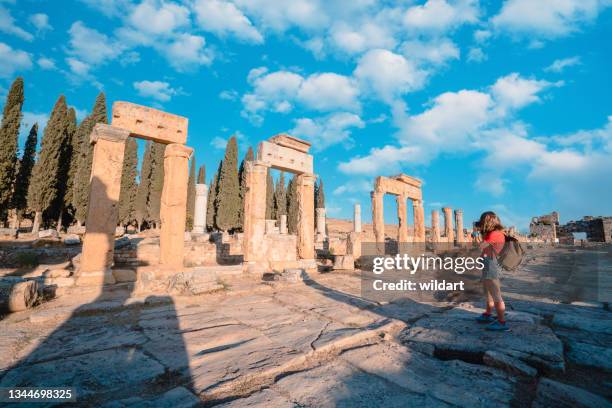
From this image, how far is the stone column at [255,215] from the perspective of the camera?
914cm

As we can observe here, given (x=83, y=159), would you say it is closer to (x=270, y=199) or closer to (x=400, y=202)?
(x=270, y=199)

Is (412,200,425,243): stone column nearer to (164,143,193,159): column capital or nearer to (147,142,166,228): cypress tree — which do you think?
(164,143,193,159): column capital

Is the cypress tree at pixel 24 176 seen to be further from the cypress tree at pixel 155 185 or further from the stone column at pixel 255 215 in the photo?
the stone column at pixel 255 215

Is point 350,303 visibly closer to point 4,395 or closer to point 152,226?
point 4,395

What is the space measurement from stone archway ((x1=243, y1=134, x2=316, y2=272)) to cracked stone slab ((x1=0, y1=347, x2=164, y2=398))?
6172mm

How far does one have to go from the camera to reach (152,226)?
31.0 m

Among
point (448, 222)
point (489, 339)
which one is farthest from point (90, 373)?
point (448, 222)

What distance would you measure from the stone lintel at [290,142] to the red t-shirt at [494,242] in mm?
7705

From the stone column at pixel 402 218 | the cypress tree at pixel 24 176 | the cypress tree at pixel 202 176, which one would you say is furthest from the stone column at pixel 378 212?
the cypress tree at pixel 202 176

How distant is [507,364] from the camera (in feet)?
7.22

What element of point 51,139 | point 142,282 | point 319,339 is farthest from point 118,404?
point 51,139

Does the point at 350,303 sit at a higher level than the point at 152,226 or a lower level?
lower

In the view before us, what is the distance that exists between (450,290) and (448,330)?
3.52 metres

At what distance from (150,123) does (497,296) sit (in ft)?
27.5
